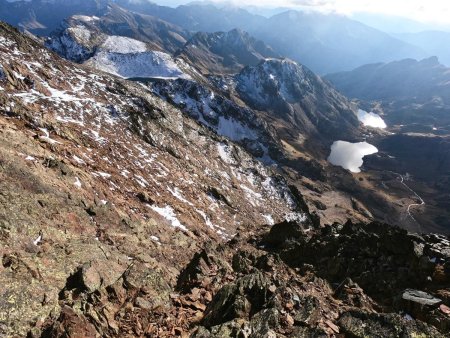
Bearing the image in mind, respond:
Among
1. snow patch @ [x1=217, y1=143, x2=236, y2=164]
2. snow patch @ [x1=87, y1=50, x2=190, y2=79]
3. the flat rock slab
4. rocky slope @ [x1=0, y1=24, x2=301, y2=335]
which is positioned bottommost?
snow patch @ [x1=87, y1=50, x2=190, y2=79]

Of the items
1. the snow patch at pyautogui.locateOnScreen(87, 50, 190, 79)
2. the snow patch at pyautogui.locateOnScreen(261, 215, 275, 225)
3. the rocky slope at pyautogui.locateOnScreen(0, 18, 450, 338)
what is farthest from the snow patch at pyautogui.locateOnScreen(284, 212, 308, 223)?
the snow patch at pyautogui.locateOnScreen(87, 50, 190, 79)

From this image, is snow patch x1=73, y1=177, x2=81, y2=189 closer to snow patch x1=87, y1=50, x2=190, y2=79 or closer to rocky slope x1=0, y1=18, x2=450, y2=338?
→ rocky slope x1=0, y1=18, x2=450, y2=338

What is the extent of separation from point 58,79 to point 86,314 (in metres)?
67.2

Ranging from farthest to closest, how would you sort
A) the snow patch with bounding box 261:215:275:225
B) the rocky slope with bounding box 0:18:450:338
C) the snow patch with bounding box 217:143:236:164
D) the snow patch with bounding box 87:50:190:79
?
Answer: the snow patch with bounding box 87:50:190:79 < the snow patch with bounding box 217:143:236:164 < the snow patch with bounding box 261:215:275:225 < the rocky slope with bounding box 0:18:450:338

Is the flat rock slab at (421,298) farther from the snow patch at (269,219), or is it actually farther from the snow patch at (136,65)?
the snow patch at (136,65)

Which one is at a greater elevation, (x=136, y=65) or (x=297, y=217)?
(x=297, y=217)

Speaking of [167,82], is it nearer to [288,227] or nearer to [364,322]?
[288,227]

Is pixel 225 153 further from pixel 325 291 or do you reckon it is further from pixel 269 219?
pixel 325 291

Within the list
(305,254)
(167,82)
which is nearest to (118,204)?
(305,254)

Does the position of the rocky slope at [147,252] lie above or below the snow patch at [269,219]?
above

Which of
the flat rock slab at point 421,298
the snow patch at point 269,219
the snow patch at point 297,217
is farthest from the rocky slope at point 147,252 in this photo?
the snow patch at point 297,217

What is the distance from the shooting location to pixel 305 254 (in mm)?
37188

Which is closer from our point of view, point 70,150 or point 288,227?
point 70,150

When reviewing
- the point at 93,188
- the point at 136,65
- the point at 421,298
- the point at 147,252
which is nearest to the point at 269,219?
the point at 93,188
